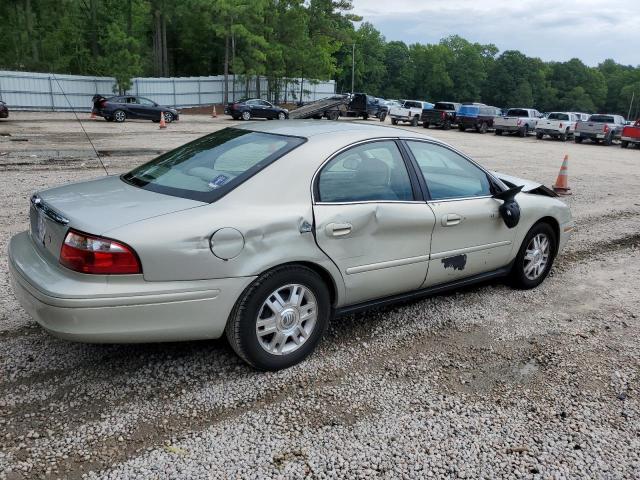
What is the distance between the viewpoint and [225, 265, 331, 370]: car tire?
325cm

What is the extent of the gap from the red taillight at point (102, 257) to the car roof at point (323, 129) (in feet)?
5.08

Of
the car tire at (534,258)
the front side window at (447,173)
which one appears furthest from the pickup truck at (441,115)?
the front side window at (447,173)

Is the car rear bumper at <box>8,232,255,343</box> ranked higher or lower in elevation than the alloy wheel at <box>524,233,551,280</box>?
higher

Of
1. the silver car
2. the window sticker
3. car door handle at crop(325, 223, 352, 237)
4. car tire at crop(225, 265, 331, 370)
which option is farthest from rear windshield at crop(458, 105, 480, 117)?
the window sticker

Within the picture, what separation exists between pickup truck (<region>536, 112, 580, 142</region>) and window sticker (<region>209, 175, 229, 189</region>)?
1229 inches

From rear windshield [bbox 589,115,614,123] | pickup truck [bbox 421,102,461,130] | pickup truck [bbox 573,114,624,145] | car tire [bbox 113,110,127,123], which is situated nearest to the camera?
car tire [bbox 113,110,127,123]

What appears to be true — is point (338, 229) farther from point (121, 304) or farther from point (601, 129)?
point (601, 129)

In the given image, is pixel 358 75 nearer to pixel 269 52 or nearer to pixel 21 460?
pixel 269 52

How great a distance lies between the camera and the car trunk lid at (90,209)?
3.00 m

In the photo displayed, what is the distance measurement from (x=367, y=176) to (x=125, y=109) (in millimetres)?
25321

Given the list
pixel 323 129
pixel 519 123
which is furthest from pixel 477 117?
pixel 323 129

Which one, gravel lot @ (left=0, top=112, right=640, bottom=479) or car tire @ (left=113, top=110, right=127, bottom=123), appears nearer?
gravel lot @ (left=0, top=112, right=640, bottom=479)

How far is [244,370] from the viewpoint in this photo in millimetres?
3533

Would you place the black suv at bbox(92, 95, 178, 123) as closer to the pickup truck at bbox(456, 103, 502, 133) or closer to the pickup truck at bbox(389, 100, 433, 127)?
the pickup truck at bbox(389, 100, 433, 127)
